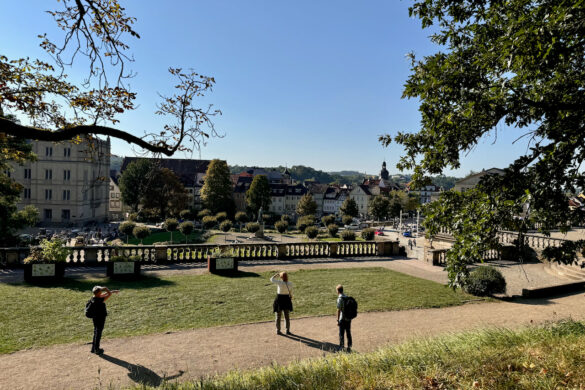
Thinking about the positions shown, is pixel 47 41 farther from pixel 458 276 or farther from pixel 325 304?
pixel 325 304

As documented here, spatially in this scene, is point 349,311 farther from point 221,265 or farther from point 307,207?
point 307,207

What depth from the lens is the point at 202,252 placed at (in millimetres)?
18281

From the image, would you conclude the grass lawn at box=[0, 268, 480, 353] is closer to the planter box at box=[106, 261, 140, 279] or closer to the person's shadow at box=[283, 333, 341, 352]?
the planter box at box=[106, 261, 140, 279]

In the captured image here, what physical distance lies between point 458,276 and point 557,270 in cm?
1459

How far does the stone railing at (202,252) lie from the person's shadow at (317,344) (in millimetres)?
8507

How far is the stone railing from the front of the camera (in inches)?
634

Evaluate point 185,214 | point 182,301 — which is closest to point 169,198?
point 185,214

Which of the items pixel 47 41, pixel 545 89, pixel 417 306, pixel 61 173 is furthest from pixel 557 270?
pixel 61 173

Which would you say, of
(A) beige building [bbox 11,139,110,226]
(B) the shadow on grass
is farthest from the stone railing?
(A) beige building [bbox 11,139,110,226]

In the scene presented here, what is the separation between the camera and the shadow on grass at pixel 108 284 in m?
12.6

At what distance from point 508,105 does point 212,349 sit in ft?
25.3

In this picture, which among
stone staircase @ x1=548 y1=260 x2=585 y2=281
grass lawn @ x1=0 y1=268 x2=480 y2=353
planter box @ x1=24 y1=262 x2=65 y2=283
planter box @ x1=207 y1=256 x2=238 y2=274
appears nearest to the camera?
grass lawn @ x1=0 y1=268 x2=480 y2=353

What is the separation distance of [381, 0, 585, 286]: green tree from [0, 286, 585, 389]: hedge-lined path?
3.62 m

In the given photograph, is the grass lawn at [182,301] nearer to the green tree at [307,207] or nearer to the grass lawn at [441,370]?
the grass lawn at [441,370]
